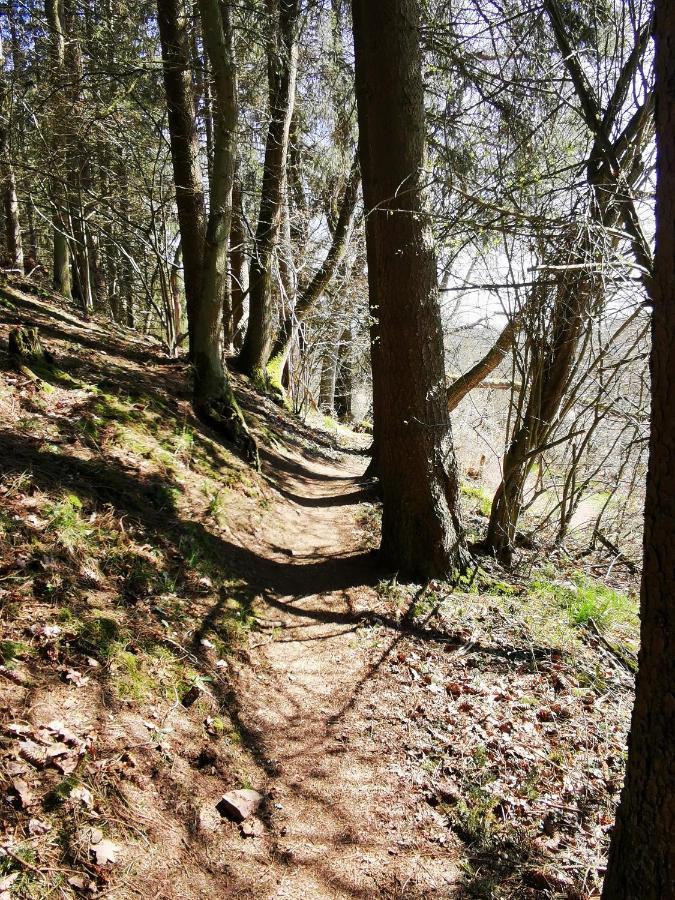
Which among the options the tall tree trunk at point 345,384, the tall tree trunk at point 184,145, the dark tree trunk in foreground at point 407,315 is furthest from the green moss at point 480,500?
the tall tree trunk at point 345,384

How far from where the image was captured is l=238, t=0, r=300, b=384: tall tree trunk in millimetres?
8578

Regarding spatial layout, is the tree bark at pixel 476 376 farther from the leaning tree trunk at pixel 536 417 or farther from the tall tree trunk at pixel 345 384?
the tall tree trunk at pixel 345 384

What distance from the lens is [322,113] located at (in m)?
11.0

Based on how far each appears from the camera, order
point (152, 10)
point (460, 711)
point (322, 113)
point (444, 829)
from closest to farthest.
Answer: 1. point (444, 829)
2. point (460, 711)
3. point (152, 10)
4. point (322, 113)

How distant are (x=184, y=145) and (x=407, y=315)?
3.96 m

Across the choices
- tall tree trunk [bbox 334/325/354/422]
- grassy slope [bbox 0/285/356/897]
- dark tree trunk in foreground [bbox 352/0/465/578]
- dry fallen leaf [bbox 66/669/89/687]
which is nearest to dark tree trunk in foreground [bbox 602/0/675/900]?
grassy slope [bbox 0/285/356/897]

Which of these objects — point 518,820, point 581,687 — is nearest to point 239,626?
point 518,820

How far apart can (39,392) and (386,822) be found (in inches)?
166

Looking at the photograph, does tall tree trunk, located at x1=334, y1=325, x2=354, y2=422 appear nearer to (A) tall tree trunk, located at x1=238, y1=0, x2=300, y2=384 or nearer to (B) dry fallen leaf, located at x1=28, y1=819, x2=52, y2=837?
(A) tall tree trunk, located at x1=238, y1=0, x2=300, y2=384

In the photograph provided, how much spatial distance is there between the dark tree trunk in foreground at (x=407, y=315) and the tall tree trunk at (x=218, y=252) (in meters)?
1.56

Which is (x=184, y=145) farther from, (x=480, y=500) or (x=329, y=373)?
(x=329, y=373)

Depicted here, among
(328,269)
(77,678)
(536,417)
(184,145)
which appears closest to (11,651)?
(77,678)

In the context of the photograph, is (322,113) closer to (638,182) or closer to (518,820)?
(638,182)

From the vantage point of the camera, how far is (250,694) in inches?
140
